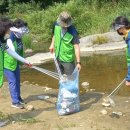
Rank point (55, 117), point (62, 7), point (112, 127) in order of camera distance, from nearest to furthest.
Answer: point (112, 127)
point (55, 117)
point (62, 7)

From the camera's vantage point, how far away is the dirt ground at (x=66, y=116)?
6.87 metres

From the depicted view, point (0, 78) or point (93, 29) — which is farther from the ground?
point (0, 78)

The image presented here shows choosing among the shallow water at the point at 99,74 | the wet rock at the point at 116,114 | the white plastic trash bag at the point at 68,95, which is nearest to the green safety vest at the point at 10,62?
the white plastic trash bag at the point at 68,95

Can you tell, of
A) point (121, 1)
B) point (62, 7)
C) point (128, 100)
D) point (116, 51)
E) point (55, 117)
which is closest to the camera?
point (55, 117)

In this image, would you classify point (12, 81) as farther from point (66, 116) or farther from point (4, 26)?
point (4, 26)

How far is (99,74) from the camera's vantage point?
12391 millimetres

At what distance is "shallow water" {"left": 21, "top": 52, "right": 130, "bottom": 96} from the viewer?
36.0ft

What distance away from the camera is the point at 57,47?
801 cm

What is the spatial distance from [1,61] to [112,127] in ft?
6.66

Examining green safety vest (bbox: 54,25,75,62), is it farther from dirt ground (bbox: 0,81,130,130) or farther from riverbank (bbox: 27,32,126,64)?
riverbank (bbox: 27,32,126,64)

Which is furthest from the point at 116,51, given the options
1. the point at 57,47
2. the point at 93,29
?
the point at 57,47

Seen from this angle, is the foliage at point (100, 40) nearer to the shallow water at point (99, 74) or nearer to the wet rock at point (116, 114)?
the shallow water at point (99, 74)

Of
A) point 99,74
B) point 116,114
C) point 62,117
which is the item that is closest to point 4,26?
point 62,117

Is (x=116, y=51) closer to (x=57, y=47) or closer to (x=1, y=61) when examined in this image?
(x=57, y=47)
